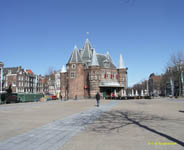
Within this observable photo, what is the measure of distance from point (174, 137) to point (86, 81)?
161ft

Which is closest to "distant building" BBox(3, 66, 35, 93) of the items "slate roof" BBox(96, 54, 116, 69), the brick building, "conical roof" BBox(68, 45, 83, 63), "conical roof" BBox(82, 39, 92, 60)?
the brick building

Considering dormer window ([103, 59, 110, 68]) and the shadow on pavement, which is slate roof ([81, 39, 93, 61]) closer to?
dormer window ([103, 59, 110, 68])

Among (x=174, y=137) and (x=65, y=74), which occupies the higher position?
(x=65, y=74)

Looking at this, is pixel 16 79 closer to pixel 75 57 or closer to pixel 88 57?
pixel 75 57

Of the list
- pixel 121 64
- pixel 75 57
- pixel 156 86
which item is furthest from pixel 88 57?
pixel 156 86

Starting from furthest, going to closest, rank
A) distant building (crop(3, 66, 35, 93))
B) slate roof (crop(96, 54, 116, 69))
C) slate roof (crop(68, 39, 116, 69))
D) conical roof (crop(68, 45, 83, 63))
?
distant building (crop(3, 66, 35, 93)), slate roof (crop(96, 54, 116, 69)), conical roof (crop(68, 45, 83, 63)), slate roof (crop(68, 39, 116, 69))

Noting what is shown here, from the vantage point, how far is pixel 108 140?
684 centimetres

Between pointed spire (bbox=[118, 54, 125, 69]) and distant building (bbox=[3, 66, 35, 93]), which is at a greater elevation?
pointed spire (bbox=[118, 54, 125, 69])

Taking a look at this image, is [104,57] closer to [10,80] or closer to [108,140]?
[10,80]

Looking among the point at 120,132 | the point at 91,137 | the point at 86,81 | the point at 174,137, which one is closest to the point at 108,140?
the point at 91,137

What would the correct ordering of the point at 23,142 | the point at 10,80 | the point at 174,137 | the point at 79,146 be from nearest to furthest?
the point at 79,146 → the point at 23,142 → the point at 174,137 → the point at 10,80

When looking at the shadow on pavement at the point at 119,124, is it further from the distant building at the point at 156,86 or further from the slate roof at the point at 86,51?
the distant building at the point at 156,86

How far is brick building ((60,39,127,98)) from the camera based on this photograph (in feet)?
174

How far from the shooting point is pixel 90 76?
53062 mm
